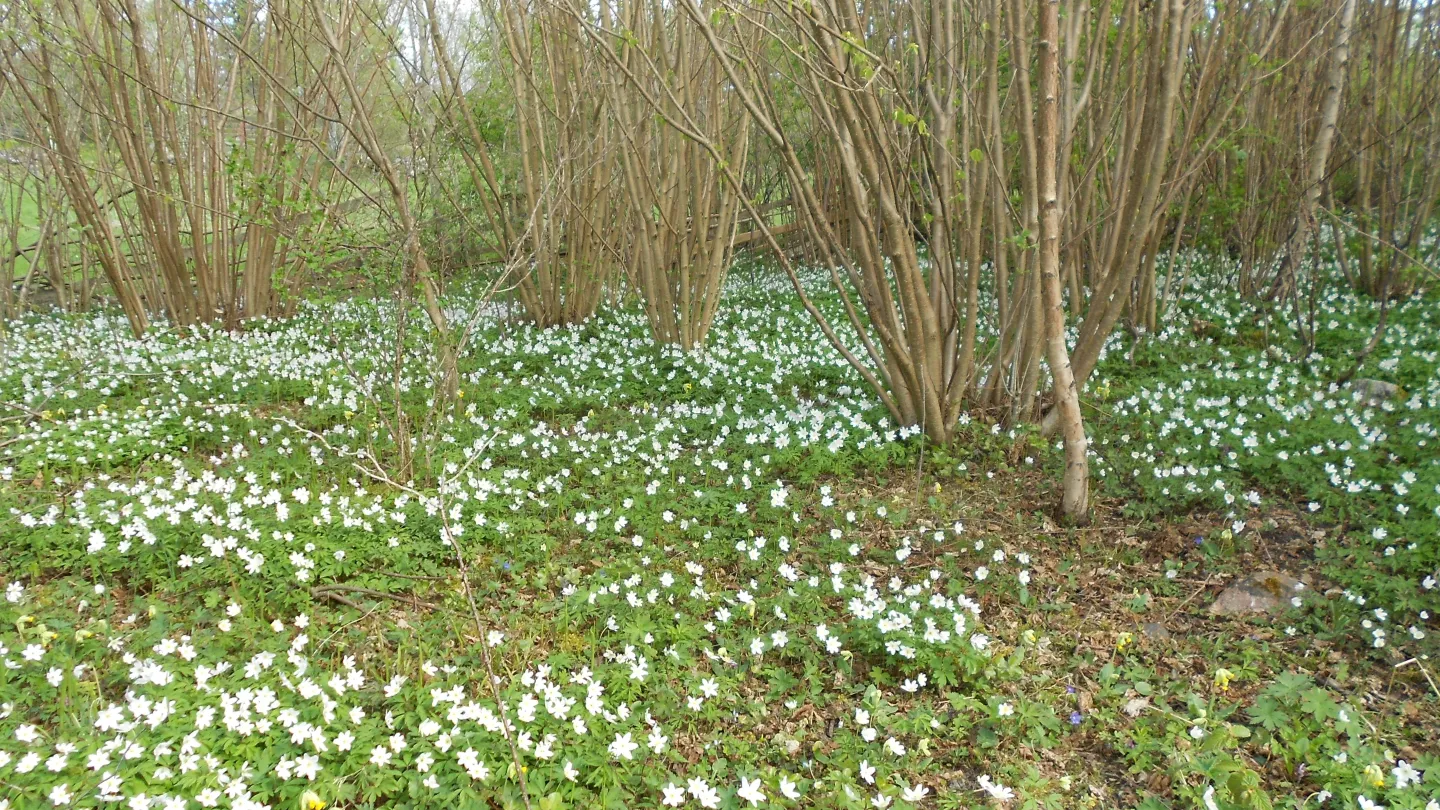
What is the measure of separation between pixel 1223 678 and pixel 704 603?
2.02 metres

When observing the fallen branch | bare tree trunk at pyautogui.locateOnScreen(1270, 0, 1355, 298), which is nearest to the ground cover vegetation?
the fallen branch

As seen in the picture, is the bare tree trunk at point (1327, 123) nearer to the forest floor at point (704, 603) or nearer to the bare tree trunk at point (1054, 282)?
the forest floor at point (704, 603)

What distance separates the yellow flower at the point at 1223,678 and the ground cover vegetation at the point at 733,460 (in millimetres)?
33

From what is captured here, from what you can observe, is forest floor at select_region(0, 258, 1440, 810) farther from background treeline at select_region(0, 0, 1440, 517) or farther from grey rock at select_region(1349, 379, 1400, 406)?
background treeline at select_region(0, 0, 1440, 517)

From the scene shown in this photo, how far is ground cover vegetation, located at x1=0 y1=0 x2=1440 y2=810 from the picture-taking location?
2.70 m

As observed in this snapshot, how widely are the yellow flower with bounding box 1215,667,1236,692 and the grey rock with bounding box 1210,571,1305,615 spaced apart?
1.81ft

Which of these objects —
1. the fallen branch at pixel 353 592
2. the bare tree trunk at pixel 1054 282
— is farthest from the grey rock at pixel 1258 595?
the fallen branch at pixel 353 592

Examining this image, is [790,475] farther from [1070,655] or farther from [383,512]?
[383,512]

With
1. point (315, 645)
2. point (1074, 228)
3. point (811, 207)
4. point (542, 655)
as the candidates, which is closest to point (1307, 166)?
point (1074, 228)

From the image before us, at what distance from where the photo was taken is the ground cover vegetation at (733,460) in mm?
2703

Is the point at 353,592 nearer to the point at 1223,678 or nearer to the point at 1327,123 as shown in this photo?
the point at 1223,678

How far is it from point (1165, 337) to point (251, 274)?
8930 mm

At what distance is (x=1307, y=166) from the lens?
682 centimetres

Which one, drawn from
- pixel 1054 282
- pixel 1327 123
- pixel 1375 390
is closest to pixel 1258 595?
pixel 1054 282
